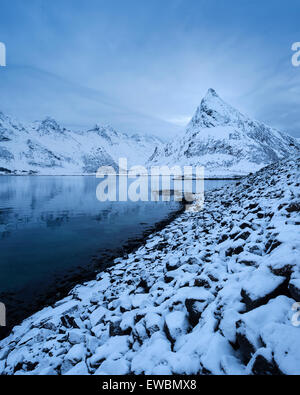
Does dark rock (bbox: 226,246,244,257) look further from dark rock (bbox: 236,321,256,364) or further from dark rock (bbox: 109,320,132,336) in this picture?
dark rock (bbox: 109,320,132,336)

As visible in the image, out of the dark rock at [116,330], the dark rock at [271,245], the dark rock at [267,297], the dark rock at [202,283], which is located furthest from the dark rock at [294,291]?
the dark rock at [116,330]

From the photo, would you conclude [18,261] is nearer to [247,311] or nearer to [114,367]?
[114,367]

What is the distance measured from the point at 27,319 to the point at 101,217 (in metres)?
15.0

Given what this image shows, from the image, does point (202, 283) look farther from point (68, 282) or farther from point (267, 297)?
point (68, 282)

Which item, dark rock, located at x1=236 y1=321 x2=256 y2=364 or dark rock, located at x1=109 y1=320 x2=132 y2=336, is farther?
dark rock, located at x1=109 y1=320 x2=132 y2=336

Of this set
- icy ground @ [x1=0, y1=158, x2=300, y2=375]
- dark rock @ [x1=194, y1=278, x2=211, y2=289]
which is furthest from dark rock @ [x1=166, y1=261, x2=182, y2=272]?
dark rock @ [x1=194, y1=278, x2=211, y2=289]

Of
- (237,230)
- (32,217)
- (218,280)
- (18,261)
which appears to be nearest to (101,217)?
(32,217)

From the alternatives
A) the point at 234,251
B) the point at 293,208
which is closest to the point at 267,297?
the point at 234,251

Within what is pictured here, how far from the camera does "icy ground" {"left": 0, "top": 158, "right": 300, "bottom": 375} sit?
2928 mm

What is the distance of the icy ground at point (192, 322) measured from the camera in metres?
2.93

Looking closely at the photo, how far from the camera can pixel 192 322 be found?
416 centimetres

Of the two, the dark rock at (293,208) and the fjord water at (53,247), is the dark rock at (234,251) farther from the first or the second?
the fjord water at (53,247)

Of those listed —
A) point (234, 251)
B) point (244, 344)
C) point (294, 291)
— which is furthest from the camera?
point (234, 251)
